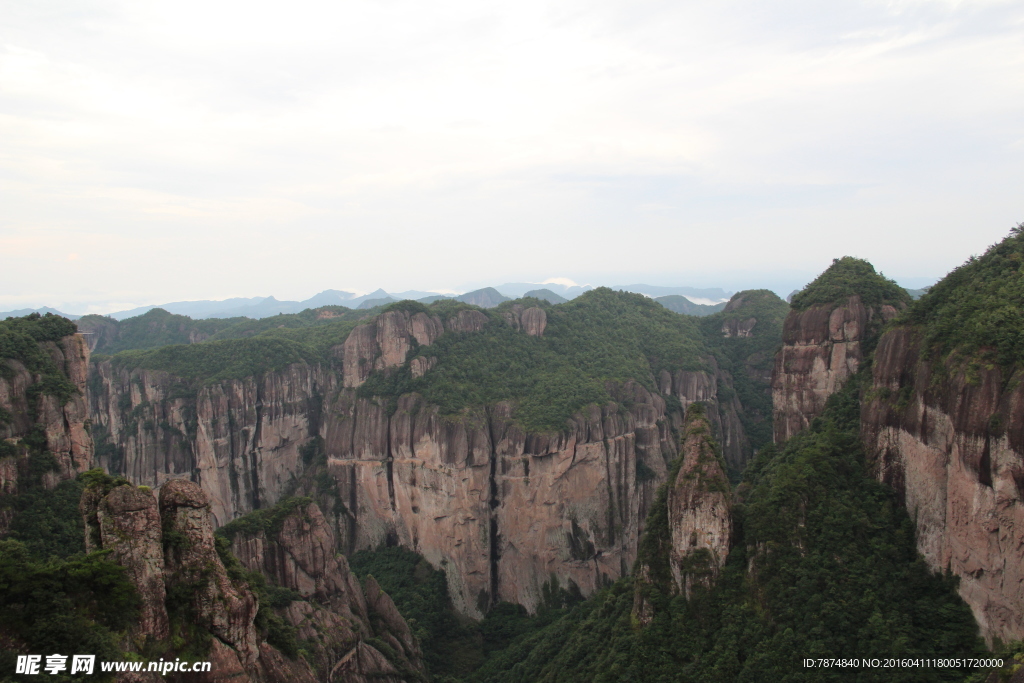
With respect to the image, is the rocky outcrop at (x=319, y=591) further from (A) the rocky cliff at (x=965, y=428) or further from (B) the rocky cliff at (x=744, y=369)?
(B) the rocky cliff at (x=744, y=369)

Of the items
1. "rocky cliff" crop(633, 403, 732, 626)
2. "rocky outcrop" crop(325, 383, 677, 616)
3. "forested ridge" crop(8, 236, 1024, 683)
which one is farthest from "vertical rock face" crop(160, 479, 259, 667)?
"rocky outcrop" crop(325, 383, 677, 616)

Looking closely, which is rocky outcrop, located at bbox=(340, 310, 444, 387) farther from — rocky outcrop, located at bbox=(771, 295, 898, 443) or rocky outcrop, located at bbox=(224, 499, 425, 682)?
rocky outcrop, located at bbox=(771, 295, 898, 443)

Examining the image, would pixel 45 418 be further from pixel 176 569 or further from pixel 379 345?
pixel 379 345

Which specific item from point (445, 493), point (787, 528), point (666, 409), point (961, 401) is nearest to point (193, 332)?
point (445, 493)

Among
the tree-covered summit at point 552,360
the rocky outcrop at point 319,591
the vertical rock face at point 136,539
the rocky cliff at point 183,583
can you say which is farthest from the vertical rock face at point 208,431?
the vertical rock face at point 136,539

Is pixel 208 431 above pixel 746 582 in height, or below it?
above

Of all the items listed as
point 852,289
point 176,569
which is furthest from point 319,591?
point 852,289
